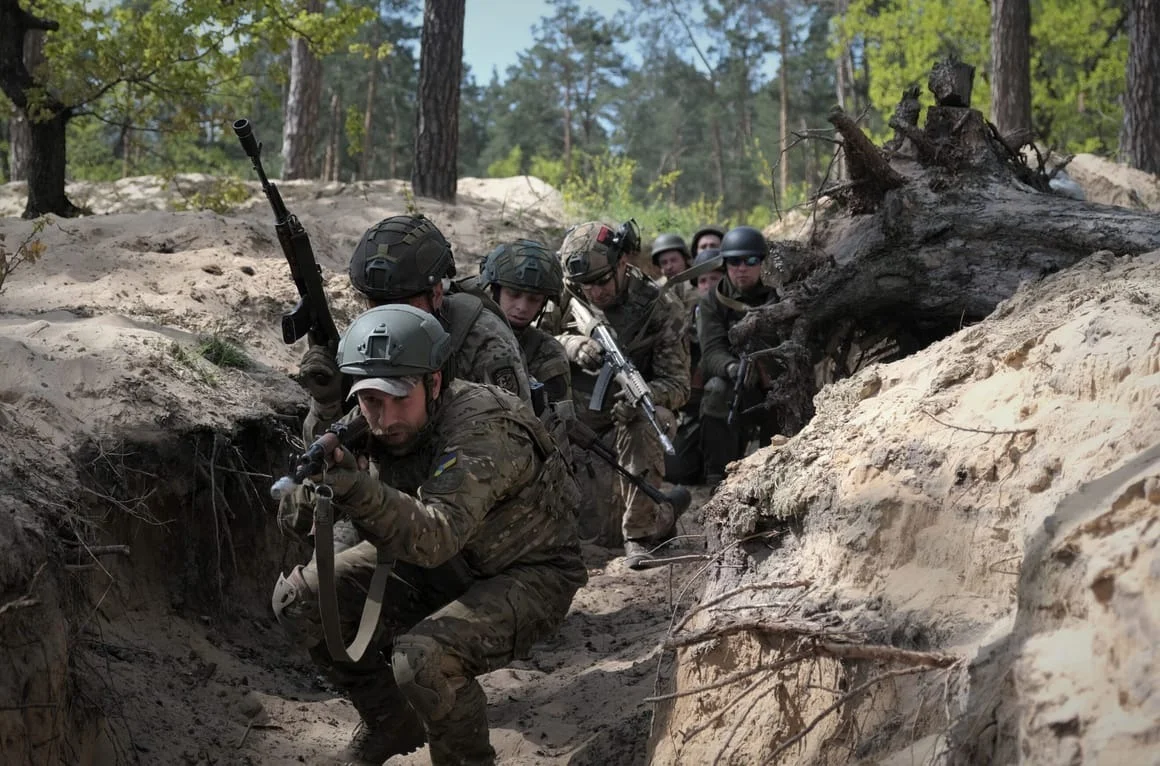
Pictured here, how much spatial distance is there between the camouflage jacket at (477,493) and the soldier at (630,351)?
3.06 metres

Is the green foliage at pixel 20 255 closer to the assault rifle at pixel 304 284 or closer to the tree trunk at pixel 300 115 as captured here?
the assault rifle at pixel 304 284

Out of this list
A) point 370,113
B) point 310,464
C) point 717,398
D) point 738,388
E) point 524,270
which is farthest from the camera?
point 370,113

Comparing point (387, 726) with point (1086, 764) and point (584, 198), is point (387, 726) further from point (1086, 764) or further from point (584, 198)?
point (584, 198)

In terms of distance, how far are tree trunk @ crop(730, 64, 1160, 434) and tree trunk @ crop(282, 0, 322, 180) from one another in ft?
31.8

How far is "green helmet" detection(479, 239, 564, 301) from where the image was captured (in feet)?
21.1

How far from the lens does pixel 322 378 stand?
493 centimetres

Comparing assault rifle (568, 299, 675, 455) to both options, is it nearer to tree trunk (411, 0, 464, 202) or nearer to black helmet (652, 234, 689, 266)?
black helmet (652, 234, 689, 266)

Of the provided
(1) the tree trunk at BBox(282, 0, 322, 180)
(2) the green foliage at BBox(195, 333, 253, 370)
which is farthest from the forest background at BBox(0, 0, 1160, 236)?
(2) the green foliage at BBox(195, 333, 253, 370)

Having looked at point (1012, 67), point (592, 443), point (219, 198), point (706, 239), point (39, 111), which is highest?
point (1012, 67)

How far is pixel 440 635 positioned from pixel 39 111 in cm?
664

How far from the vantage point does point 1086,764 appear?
2424mm

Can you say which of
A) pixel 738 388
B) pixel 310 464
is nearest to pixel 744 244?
pixel 738 388

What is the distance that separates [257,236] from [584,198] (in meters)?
6.82

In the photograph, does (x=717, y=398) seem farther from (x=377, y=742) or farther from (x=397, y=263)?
(x=377, y=742)
